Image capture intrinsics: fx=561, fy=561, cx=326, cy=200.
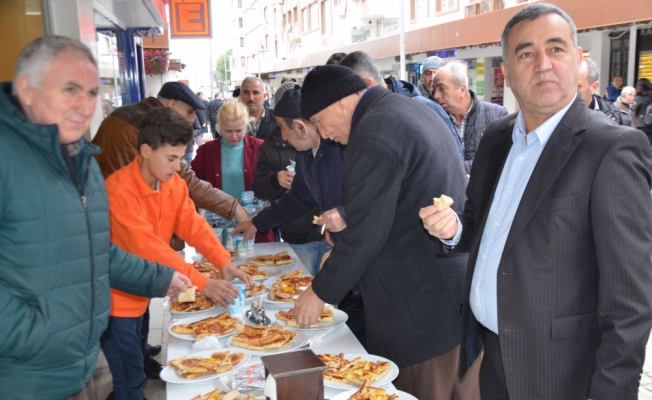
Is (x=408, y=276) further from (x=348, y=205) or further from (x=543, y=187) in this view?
(x=543, y=187)

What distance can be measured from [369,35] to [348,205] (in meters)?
24.5

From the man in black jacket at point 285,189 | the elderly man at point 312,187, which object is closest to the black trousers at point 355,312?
the elderly man at point 312,187

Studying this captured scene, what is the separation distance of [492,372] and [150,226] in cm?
165

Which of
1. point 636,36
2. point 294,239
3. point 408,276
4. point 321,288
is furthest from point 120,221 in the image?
point 636,36

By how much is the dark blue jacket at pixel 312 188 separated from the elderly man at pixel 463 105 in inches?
76.2

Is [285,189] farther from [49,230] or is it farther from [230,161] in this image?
[49,230]

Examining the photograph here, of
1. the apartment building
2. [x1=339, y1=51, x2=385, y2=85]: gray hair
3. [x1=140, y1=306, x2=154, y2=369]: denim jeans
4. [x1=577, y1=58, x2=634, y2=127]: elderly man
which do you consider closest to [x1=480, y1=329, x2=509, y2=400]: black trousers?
[x1=339, y1=51, x2=385, y2=85]: gray hair

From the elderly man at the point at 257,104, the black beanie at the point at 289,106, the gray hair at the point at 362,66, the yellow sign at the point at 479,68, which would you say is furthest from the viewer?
the yellow sign at the point at 479,68

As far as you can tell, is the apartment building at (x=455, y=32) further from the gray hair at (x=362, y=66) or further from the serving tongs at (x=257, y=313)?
the serving tongs at (x=257, y=313)

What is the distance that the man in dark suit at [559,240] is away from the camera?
1441 mm

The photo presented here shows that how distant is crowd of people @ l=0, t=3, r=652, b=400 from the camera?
4.94 ft

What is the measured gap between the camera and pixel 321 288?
2166 mm

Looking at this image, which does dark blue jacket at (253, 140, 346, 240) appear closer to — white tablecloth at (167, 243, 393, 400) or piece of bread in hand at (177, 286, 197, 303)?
white tablecloth at (167, 243, 393, 400)

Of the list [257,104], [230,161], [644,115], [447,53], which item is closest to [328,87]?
[230,161]
